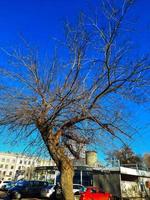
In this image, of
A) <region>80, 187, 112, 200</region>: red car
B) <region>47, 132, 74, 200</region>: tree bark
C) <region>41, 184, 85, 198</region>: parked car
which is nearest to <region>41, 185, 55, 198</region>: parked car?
<region>41, 184, 85, 198</region>: parked car

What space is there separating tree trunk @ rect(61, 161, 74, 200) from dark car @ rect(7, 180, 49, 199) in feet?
48.9

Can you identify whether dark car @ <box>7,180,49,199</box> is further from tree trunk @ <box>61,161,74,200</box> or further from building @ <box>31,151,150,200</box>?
tree trunk @ <box>61,161,74,200</box>

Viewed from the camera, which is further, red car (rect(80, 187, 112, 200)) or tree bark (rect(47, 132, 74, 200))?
red car (rect(80, 187, 112, 200))

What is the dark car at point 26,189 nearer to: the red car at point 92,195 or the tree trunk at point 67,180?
the red car at point 92,195

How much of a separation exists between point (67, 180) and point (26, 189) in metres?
16.4

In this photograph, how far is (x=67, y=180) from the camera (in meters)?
9.77

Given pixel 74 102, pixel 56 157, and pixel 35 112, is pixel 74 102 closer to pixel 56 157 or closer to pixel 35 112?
pixel 35 112

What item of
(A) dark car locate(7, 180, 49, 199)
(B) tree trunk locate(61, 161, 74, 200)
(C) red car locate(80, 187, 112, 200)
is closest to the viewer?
(B) tree trunk locate(61, 161, 74, 200)

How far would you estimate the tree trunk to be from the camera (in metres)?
9.55

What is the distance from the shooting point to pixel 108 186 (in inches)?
1115

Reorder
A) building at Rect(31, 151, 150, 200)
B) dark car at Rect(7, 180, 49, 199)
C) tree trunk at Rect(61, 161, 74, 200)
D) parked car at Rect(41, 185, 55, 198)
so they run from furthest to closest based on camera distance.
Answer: building at Rect(31, 151, 150, 200)
parked car at Rect(41, 185, 55, 198)
dark car at Rect(7, 180, 49, 199)
tree trunk at Rect(61, 161, 74, 200)

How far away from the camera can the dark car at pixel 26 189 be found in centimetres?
2297

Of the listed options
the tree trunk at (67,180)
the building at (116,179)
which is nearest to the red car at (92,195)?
the building at (116,179)

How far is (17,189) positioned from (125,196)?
39.3 ft
